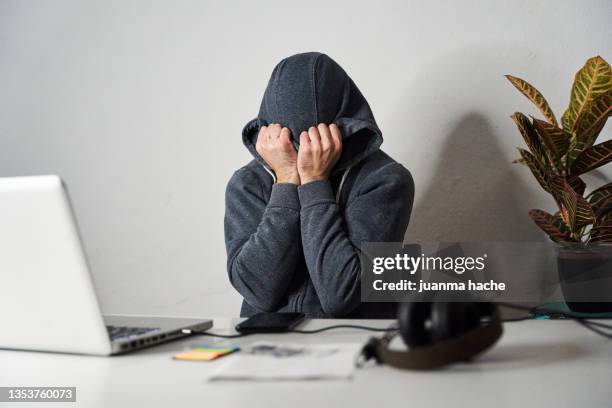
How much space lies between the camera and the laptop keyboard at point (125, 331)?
0.87 m

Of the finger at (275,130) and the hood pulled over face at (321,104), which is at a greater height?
the hood pulled over face at (321,104)

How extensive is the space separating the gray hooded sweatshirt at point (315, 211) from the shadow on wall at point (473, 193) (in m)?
0.44

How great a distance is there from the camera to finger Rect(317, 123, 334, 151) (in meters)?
1.43

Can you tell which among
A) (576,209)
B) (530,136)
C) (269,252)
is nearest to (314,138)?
(269,252)

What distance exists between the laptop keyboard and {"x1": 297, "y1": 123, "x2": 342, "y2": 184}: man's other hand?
616mm

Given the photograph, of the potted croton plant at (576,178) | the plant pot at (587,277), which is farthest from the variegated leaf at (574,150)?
the plant pot at (587,277)

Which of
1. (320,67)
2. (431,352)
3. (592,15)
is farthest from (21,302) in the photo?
(592,15)

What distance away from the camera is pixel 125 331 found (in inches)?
A: 36.0

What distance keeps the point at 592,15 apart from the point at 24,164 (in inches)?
84.3

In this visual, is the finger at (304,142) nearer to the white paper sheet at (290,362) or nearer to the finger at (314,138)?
the finger at (314,138)

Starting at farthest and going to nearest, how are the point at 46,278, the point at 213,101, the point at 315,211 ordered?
the point at 213,101 < the point at 315,211 < the point at 46,278

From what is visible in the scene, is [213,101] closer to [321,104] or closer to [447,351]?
[321,104]

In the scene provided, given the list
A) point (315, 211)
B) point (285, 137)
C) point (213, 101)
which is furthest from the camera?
point (213, 101)

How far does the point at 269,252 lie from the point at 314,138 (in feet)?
1.01
